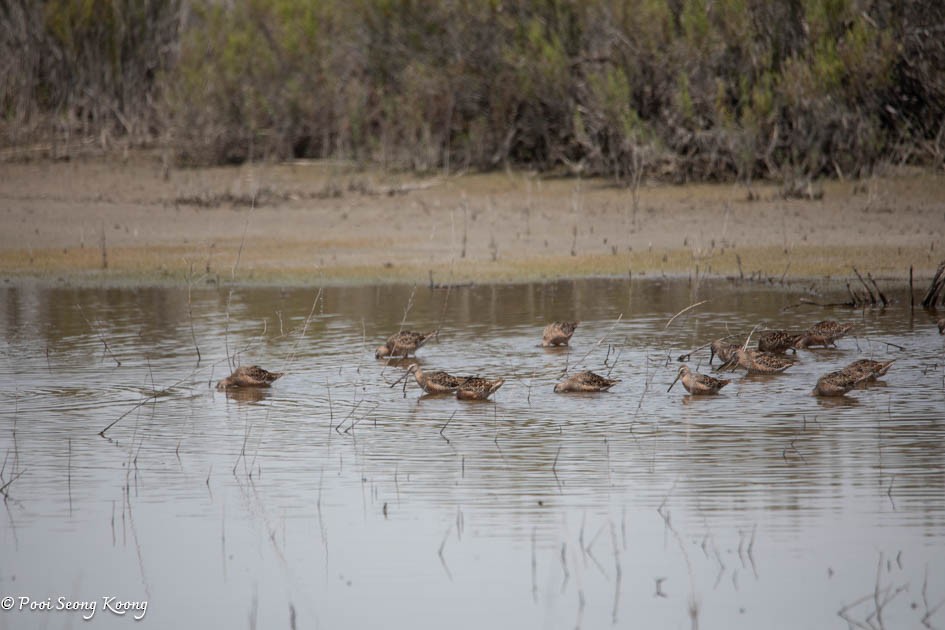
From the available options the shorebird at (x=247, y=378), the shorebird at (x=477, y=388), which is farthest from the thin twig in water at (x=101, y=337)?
the shorebird at (x=477, y=388)

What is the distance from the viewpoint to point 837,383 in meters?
10.1

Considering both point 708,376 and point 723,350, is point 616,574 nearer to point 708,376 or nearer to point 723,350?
point 708,376

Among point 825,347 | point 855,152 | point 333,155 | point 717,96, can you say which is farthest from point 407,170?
point 825,347

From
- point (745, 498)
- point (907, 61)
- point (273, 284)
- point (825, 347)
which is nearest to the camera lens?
point (745, 498)

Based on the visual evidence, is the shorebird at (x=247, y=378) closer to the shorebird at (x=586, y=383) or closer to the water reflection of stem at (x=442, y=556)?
the shorebird at (x=586, y=383)

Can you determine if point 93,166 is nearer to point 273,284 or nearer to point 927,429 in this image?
point 273,284

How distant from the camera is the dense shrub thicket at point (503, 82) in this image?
70.2ft

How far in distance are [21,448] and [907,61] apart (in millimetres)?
16171

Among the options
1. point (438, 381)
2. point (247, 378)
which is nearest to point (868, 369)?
point (438, 381)

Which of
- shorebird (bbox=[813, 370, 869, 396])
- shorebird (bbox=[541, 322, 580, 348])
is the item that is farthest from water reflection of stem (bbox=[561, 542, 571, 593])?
shorebird (bbox=[541, 322, 580, 348])

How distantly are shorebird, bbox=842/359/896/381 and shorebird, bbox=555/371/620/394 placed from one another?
169cm

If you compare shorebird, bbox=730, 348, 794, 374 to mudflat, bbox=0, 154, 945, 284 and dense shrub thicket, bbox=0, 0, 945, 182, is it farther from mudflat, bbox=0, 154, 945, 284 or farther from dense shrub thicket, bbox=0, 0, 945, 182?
dense shrub thicket, bbox=0, 0, 945, 182

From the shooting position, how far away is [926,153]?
70.6ft

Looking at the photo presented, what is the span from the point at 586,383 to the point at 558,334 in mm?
2042
